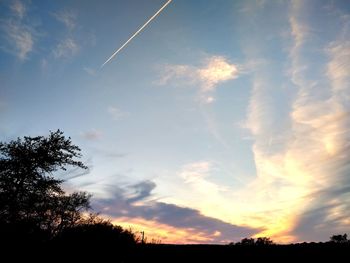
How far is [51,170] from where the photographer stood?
81.5ft

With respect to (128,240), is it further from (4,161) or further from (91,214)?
(91,214)

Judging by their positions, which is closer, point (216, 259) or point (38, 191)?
point (216, 259)

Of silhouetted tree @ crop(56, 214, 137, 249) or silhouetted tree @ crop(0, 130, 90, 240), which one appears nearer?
silhouetted tree @ crop(56, 214, 137, 249)

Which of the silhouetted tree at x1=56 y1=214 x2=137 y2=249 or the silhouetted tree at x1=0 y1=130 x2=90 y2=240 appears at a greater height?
the silhouetted tree at x1=0 y1=130 x2=90 y2=240

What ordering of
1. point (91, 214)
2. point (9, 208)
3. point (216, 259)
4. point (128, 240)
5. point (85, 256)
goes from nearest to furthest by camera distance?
point (216, 259) → point (85, 256) → point (128, 240) → point (9, 208) → point (91, 214)

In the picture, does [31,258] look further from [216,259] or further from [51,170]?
[51,170]

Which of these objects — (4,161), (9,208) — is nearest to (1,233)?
(9,208)

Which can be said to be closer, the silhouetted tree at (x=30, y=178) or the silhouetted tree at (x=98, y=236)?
the silhouetted tree at (x=98, y=236)

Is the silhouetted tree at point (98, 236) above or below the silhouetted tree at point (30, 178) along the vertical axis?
below

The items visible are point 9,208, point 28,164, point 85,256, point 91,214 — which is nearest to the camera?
point 85,256

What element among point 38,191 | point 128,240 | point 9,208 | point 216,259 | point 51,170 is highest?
point 51,170

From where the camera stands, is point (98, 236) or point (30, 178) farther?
point (30, 178)

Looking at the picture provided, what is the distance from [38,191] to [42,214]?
1.72 metres

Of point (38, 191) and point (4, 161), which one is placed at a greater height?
point (4, 161)
